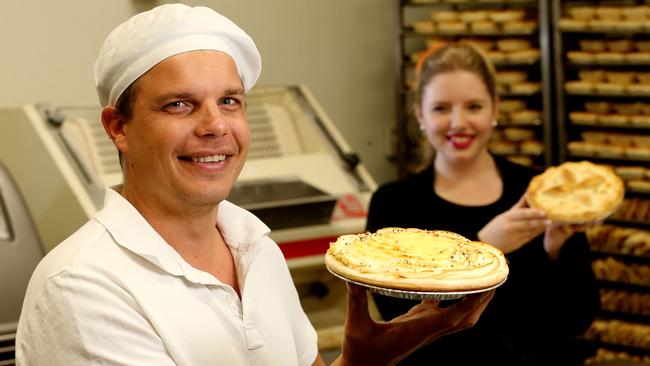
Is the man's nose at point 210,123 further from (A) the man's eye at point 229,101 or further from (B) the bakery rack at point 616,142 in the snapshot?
(B) the bakery rack at point 616,142

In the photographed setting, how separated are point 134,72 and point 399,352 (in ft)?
2.01

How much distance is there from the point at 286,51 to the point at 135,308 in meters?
2.60

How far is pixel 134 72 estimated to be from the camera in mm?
1250

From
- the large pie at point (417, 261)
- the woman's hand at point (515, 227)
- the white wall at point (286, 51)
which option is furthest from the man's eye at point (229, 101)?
the white wall at point (286, 51)

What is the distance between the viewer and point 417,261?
→ 133 cm

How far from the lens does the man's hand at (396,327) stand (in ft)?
4.38

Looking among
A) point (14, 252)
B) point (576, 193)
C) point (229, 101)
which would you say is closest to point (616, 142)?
point (576, 193)

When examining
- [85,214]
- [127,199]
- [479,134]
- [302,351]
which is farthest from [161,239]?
[479,134]

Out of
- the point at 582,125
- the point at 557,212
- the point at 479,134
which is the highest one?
the point at 479,134

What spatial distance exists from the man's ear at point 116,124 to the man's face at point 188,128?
0.02 meters

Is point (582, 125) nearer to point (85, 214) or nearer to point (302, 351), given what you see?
point (85, 214)

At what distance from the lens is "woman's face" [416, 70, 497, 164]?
238 centimetres

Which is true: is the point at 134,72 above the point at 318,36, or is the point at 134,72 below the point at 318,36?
above

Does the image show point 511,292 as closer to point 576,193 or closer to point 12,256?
point 576,193
